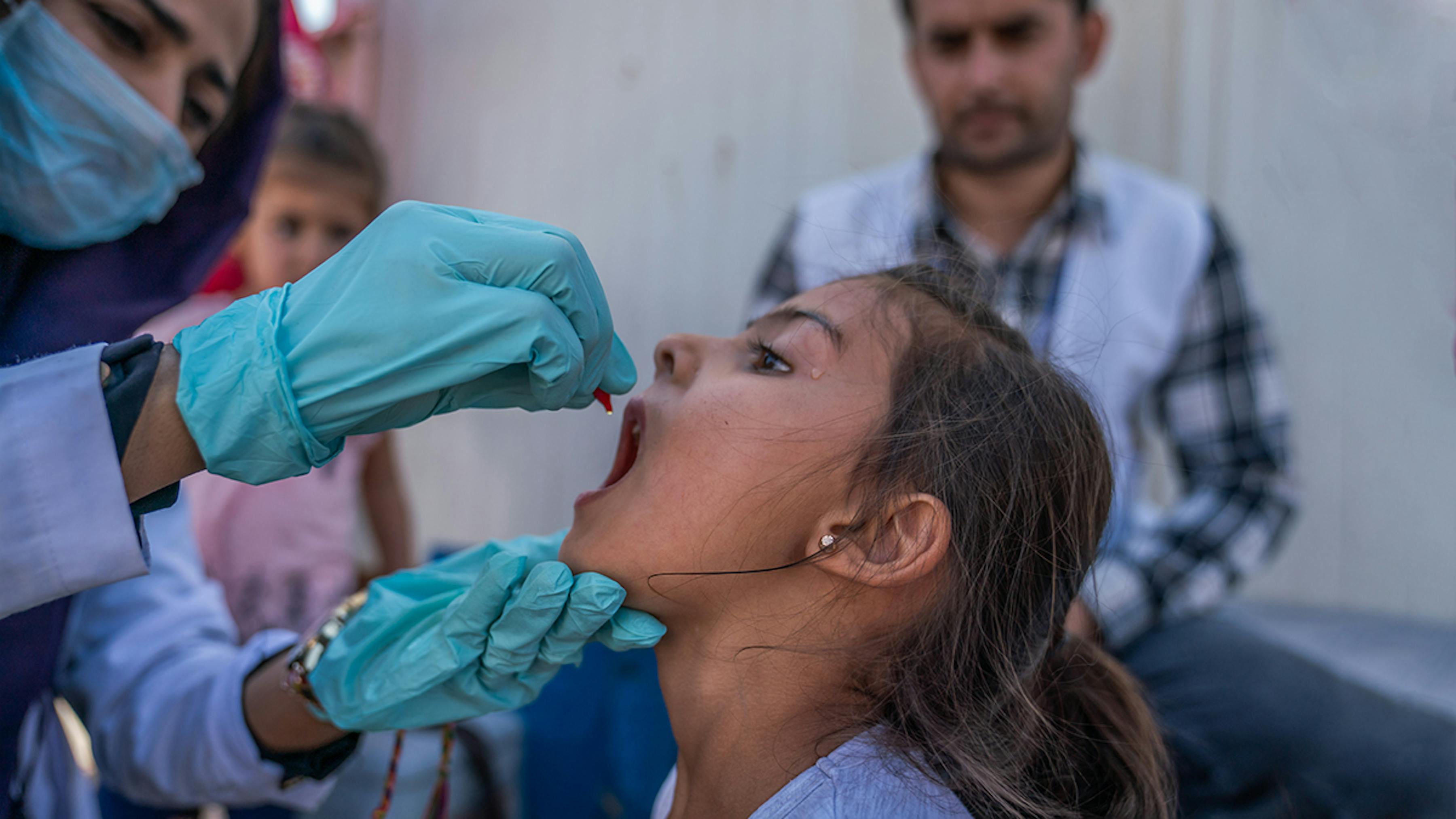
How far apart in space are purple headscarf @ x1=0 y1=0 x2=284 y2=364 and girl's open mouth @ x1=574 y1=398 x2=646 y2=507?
61cm

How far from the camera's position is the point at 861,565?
96cm

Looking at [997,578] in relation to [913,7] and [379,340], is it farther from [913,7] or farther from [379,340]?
[913,7]

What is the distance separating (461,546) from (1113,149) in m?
2.42

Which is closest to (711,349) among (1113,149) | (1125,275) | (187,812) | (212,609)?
(212,609)

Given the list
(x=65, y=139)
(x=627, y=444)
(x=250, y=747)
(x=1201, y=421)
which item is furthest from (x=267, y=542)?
(x=1201, y=421)

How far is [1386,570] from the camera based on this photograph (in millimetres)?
2359

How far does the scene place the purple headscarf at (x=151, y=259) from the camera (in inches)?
39.3

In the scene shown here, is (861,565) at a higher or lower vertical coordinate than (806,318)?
lower

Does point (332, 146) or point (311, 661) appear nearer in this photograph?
point (311, 661)

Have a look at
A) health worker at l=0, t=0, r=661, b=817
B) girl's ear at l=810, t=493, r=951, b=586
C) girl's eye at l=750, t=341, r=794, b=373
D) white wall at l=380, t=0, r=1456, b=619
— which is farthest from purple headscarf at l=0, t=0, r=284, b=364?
white wall at l=380, t=0, r=1456, b=619

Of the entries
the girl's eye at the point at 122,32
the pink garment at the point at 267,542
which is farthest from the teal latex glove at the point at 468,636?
the pink garment at the point at 267,542

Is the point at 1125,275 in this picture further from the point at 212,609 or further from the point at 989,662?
the point at 212,609

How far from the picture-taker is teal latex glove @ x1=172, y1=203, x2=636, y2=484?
81cm

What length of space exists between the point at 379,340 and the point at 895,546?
564 millimetres
